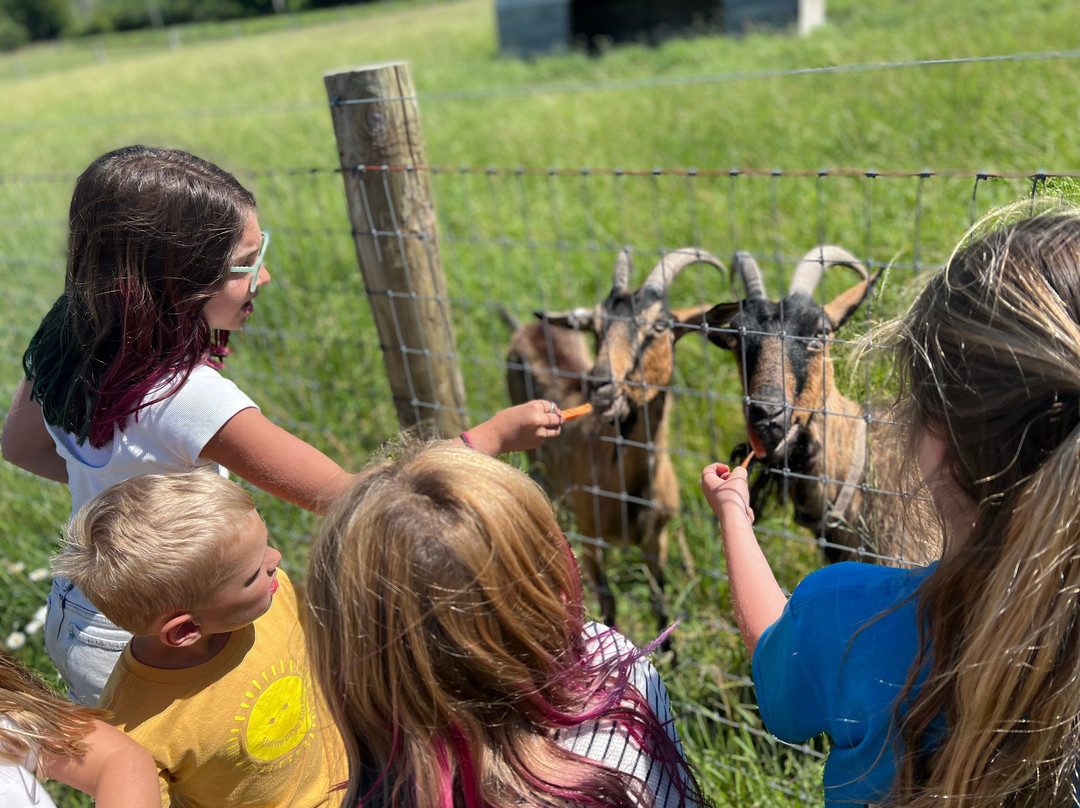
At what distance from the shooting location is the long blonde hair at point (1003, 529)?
43.5 inches

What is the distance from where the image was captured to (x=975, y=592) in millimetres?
1195

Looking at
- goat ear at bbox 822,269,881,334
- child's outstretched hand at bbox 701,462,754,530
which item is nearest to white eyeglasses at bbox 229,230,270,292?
child's outstretched hand at bbox 701,462,754,530

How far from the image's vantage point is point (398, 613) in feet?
4.09

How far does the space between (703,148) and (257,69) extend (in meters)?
17.0

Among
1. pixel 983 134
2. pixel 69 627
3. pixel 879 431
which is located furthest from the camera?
pixel 983 134

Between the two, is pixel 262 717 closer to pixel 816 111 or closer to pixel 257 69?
pixel 816 111

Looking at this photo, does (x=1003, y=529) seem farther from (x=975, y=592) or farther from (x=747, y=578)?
(x=747, y=578)

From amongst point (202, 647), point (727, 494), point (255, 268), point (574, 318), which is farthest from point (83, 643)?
point (574, 318)

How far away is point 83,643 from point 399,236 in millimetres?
1431

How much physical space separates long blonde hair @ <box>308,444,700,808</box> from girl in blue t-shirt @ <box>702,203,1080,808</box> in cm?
34

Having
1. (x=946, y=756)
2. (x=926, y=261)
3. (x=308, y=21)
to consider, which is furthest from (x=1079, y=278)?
(x=308, y=21)

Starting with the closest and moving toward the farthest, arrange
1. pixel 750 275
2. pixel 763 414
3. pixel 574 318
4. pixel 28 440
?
pixel 28 440, pixel 763 414, pixel 750 275, pixel 574 318

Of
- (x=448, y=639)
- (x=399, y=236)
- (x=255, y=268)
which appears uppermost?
(x=255, y=268)

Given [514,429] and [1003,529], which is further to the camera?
[514,429]
